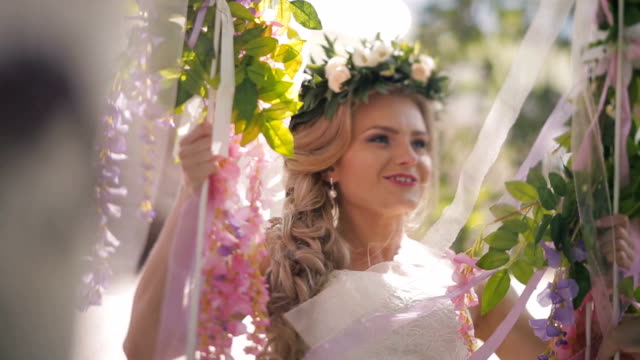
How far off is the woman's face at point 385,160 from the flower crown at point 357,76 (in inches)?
1.9

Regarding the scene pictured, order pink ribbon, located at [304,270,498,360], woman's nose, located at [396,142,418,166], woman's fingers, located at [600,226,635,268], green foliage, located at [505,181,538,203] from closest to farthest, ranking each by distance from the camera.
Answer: woman's fingers, located at [600,226,635,268]
green foliage, located at [505,181,538,203]
pink ribbon, located at [304,270,498,360]
woman's nose, located at [396,142,418,166]

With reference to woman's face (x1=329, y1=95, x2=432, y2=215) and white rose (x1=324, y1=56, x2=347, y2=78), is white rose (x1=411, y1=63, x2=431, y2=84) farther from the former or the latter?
white rose (x1=324, y1=56, x2=347, y2=78)

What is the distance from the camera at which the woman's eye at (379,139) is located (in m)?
2.00

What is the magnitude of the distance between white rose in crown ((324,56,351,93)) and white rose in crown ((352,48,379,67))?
4cm

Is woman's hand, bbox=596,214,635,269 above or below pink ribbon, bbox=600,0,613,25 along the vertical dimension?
below

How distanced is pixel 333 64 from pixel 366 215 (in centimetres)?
48

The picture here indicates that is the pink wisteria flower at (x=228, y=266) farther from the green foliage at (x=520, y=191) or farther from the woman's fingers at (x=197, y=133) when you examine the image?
the green foliage at (x=520, y=191)

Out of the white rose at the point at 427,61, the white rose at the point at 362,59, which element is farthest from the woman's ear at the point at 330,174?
the white rose at the point at 427,61

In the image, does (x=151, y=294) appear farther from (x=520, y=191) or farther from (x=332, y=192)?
(x=332, y=192)

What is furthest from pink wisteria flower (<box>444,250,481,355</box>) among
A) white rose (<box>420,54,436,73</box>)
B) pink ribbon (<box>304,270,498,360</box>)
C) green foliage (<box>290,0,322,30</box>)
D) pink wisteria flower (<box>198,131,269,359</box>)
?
white rose (<box>420,54,436,73</box>)

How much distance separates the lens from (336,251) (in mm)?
1898

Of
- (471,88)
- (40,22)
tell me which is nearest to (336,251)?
(471,88)

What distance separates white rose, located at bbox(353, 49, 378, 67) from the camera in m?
2.00

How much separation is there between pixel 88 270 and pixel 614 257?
0.86 m
